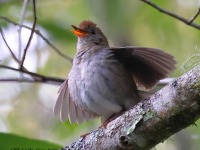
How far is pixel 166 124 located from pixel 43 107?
425 centimetres

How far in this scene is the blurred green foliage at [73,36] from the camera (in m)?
5.35

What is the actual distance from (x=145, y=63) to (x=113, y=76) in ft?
0.80

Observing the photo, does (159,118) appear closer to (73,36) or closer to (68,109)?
(68,109)

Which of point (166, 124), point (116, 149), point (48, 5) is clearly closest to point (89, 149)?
point (116, 149)

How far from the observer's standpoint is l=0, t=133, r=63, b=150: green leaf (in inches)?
145

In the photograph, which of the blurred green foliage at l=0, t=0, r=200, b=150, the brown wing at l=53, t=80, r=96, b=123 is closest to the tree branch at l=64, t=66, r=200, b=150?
the brown wing at l=53, t=80, r=96, b=123

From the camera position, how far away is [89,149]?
10.1 feet

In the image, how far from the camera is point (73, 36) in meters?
5.83

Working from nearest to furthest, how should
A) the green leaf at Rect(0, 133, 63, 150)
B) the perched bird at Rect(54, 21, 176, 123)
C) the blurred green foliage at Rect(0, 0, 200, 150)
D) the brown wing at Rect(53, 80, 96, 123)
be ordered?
the green leaf at Rect(0, 133, 63, 150) < the perched bird at Rect(54, 21, 176, 123) < the brown wing at Rect(53, 80, 96, 123) < the blurred green foliage at Rect(0, 0, 200, 150)

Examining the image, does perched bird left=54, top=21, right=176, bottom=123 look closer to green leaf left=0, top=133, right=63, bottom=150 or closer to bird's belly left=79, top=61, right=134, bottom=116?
bird's belly left=79, top=61, right=134, bottom=116

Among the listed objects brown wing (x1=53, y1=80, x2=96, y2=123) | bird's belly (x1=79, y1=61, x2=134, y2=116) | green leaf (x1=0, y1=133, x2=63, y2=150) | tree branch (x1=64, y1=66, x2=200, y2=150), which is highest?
brown wing (x1=53, y1=80, x2=96, y2=123)

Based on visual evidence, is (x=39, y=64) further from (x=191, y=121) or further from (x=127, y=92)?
(x=191, y=121)

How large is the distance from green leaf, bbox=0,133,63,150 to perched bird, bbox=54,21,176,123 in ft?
1.40

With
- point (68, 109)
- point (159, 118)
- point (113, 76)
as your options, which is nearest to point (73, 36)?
point (68, 109)
